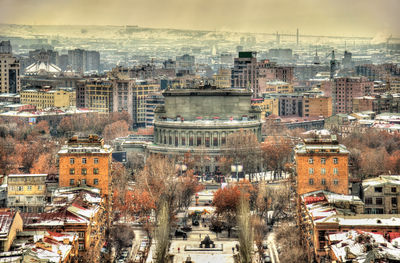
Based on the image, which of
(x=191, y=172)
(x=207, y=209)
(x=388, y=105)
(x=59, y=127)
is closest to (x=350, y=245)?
(x=207, y=209)

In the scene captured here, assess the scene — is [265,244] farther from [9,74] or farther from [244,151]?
[9,74]

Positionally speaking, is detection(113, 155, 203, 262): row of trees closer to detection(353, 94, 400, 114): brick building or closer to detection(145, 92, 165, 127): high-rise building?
detection(145, 92, 165, 127): high-rise building

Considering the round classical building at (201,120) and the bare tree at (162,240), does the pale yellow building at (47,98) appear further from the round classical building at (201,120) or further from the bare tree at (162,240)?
the bare tree at (162,240)

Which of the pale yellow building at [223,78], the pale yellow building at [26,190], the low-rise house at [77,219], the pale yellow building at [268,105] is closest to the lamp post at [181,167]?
the pale yellow building at [26,190]

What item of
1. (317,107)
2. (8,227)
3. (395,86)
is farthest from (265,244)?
(395,86)

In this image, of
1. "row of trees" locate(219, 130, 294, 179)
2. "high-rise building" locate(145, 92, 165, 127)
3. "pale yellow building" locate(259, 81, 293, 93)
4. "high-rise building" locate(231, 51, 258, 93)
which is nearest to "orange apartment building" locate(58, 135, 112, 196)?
"row of trees" locate(219, 130, 294, 179)
